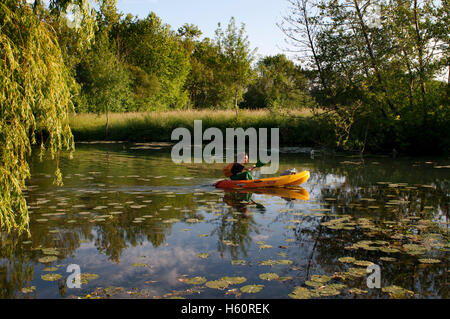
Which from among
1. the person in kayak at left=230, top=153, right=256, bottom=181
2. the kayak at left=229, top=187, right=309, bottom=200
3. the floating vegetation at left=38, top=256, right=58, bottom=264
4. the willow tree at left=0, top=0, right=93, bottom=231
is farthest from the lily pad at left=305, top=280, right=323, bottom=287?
the person in kayak at left=230, top=153, right=256, bottom=181

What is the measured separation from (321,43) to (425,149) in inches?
288

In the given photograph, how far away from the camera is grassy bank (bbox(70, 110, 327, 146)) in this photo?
1019 inches

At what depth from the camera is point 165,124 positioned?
2986cm

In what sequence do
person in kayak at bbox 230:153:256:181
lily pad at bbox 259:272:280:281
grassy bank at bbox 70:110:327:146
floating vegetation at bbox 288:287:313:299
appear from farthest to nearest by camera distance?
grassy bank at bbox 70:110:327:146 → person in kayak at bbox 230:153:256:181 → lily pad at bbox 259:272:280:281 → floating vegetation at bbox 288:287:313:299

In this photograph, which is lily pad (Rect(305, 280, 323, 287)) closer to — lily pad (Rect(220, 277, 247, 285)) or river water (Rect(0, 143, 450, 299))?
river water (Rect(0, 143, 450, 299))

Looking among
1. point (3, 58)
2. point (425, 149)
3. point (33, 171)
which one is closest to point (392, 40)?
point (425, 149)

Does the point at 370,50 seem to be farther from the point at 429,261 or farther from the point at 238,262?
the point at 238,262

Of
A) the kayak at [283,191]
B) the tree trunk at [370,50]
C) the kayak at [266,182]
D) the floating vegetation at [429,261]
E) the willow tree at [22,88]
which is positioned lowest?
the floating vegetation at [429,261]

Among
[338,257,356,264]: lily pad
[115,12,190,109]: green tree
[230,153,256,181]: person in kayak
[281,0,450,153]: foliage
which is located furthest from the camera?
[115,12,190,109]: green tree

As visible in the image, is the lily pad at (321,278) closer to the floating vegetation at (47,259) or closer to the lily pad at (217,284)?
the lily pad at (217,284)

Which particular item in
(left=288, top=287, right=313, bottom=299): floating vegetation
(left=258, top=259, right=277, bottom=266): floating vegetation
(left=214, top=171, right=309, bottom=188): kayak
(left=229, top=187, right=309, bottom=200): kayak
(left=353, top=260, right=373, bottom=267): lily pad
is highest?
(left=214, top=171, right=309, bottom=188): kayak

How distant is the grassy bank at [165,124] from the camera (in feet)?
84.9

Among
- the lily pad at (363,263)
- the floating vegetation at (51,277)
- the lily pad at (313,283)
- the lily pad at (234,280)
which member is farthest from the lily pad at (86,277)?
the lily pad at (363,263)

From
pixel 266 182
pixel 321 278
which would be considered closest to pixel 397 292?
pixel 321 278
